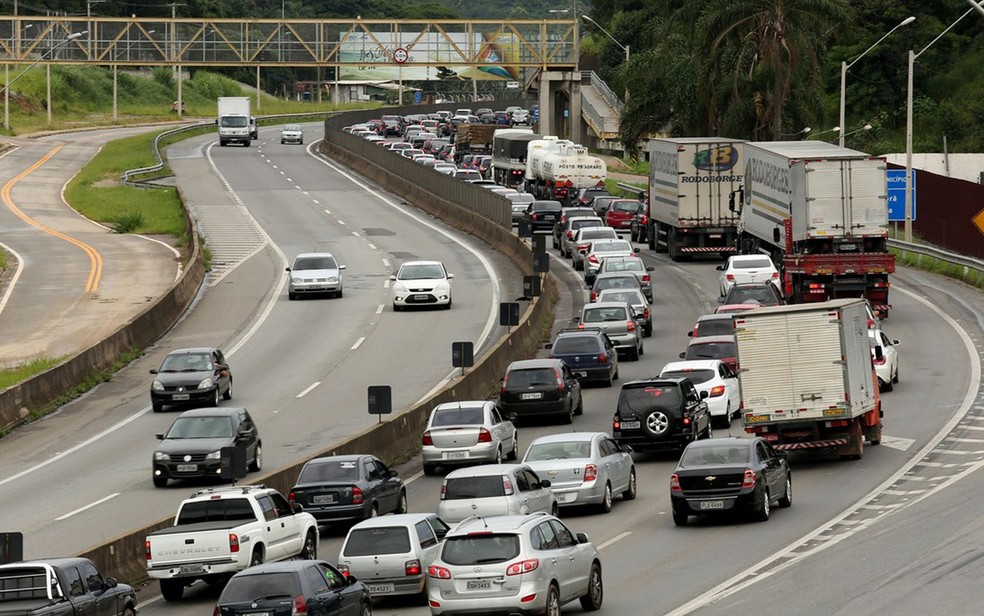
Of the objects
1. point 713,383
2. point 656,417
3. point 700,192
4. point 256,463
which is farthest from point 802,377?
point 700,192

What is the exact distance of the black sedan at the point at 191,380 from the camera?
39344 millimetres

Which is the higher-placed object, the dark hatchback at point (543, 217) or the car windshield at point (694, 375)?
the dark hatchback at point (543, 217)

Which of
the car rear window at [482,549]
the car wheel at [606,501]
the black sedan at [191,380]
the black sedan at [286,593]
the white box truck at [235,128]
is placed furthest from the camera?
the white box truck at [235,128]

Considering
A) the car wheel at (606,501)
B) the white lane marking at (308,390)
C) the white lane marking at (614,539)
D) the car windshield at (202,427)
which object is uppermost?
the white lane marking at (308,390)

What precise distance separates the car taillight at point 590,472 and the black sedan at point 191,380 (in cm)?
1406

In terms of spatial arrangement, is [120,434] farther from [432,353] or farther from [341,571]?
[341,571]

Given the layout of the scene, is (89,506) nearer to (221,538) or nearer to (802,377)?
(221,538)

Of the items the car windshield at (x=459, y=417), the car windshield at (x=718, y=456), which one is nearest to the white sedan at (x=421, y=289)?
the car windshield at (x=459, y=417)

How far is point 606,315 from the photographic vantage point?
44.9 m

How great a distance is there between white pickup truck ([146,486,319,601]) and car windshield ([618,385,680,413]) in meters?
10.1

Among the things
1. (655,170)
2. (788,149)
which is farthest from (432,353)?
(655,170)

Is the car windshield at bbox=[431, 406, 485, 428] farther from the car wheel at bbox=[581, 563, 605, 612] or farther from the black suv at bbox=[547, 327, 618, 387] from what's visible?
the car wheel at bbox=[581, 563, 605, 612]

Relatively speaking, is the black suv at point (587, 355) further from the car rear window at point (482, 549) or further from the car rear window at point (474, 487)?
the car rear window at point (482, 549)

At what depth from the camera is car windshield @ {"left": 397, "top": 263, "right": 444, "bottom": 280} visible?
53875mm
